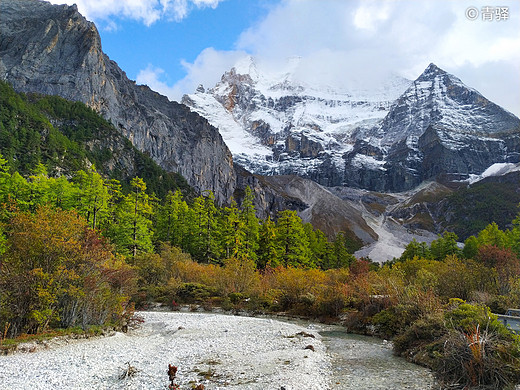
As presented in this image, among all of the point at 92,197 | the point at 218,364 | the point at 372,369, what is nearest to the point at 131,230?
the point at 92,197

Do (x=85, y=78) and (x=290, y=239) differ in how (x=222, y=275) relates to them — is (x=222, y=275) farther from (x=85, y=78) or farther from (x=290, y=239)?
(x=85, y=78)

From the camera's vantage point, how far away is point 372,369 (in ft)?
38.6

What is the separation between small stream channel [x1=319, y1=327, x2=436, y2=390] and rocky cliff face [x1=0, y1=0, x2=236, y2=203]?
115 m

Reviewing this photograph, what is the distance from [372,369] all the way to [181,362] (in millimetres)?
6133

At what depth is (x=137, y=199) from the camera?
129 ft

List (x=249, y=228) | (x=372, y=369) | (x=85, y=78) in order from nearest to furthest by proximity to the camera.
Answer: (x=372, y=369), (x=249, y=228), (x=85, y=78)

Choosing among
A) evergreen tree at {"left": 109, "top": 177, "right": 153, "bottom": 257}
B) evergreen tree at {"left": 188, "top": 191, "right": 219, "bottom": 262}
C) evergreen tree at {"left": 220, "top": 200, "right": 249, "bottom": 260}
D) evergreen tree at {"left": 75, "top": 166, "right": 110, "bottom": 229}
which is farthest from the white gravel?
evergreen tree at {"left": 188, "top": 191, "right": 219, "bottom": 262}

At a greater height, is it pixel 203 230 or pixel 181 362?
pixel 203 230

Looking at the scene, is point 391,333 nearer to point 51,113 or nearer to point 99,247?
point 99,247

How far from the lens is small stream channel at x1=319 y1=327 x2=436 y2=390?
1012 cm

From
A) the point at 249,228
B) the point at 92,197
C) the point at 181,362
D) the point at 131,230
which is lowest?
the point at 181,362

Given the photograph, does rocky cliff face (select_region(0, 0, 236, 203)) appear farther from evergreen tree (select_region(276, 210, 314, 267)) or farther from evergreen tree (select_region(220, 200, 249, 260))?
evergreen tree (select_region(276, 210, 314, 267))

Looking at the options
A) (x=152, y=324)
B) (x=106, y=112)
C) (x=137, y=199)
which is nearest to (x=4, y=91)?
(x=106, y=112)

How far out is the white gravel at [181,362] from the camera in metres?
9.76
